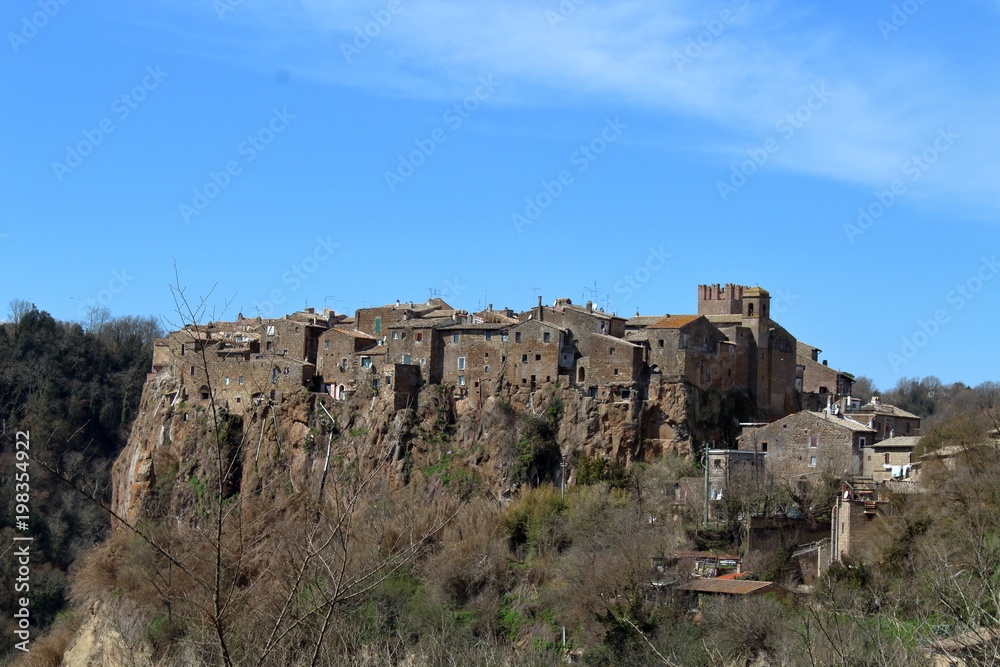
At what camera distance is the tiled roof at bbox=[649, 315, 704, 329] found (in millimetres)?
47406

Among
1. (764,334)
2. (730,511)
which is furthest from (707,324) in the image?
(730,511)

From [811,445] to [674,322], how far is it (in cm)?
793

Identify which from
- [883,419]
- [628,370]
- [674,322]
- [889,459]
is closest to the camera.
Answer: [889,459]

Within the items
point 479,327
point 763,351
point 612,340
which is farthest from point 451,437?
point 763,351

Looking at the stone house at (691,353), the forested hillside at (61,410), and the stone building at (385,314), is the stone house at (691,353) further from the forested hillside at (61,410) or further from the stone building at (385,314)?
the forested hillside at (61,410)

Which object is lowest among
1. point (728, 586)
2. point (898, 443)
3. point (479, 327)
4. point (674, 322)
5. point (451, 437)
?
point (728, 586)

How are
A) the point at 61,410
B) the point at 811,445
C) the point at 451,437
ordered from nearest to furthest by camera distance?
the point at 811,445 → the point at 451,437 → the point at 61,410

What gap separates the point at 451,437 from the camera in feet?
165

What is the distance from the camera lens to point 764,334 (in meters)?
49.9

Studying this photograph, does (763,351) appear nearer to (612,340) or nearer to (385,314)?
(612,340)

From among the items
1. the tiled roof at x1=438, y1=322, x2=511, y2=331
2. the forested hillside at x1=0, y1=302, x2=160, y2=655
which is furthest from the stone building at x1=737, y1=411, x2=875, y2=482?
the forested hillside at x1=0, y1=302, x2=160, y2=655

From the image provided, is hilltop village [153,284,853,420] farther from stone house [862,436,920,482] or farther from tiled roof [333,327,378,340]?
stone house [862,436,920,482]

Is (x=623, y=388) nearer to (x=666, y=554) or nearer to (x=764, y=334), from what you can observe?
(x=764, y=334)

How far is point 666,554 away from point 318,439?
18255 millimetres
